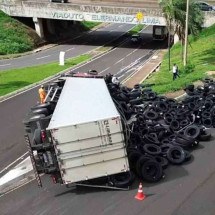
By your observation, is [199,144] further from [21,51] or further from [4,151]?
[21,51]

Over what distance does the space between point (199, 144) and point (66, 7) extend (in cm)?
4569

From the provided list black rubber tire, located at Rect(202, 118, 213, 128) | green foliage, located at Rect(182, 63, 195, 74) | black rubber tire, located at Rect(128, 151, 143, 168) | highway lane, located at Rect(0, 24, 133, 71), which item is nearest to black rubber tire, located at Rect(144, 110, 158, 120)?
black rubber tire, located at Rect(202, 118, 213, 128)

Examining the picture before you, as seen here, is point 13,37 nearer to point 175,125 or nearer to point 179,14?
point 179,14

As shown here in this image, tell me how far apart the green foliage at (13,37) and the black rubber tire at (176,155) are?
43943mm

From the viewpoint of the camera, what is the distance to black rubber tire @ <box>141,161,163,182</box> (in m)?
16.2

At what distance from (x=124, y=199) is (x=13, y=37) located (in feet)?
166

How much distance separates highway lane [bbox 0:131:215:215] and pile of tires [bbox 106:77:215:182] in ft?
2.66

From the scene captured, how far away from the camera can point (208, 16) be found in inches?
2179

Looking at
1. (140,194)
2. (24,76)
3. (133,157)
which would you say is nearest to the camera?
(140,194)

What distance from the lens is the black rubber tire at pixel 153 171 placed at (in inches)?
639

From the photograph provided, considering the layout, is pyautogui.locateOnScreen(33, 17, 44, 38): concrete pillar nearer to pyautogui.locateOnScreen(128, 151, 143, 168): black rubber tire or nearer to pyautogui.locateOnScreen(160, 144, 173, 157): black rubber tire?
pyautogui.locateOnScreen(160, 144, 173, 157): black rubber tire

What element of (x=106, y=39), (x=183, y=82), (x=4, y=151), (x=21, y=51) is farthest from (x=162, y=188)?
(x=106, y=39)

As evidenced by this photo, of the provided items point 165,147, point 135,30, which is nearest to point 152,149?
point 165,147

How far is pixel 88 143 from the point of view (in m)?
14.9
